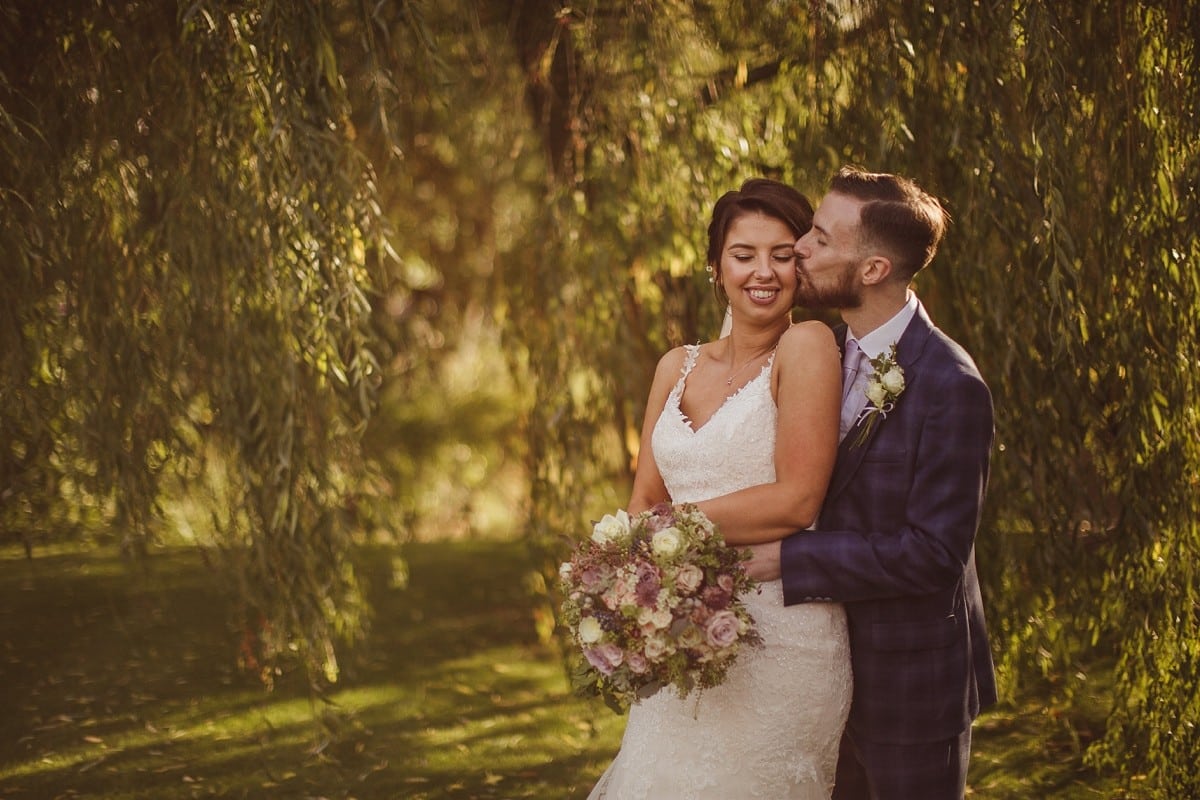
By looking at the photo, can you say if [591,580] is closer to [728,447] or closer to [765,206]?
[728,447]

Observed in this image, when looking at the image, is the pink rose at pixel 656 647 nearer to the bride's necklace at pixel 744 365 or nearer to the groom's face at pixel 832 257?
the bride's necklace at pixel 744 365

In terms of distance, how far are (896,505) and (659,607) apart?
58 centimetres

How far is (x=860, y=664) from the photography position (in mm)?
2393

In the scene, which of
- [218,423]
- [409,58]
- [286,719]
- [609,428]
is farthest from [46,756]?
[409,58]

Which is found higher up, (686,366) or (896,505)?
(686,366)

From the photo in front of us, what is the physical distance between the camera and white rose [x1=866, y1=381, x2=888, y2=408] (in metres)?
2.28

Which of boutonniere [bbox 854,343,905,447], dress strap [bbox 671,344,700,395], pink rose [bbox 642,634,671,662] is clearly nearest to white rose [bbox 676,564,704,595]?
pink rose [bbox 642,634,671,662]

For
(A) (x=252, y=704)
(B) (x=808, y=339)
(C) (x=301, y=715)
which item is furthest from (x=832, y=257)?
(A) (x=252, y=704)

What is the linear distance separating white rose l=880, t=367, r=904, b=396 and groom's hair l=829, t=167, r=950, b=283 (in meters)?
0.28

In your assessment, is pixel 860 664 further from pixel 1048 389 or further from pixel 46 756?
pixel 46 756

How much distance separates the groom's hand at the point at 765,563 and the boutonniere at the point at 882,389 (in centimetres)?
29

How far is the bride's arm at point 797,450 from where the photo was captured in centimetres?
230

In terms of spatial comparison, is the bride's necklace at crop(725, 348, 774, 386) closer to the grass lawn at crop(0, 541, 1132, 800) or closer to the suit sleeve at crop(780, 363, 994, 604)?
the suit sleeve at crop(780, 363, 994, 604)

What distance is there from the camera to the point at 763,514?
2.32m
